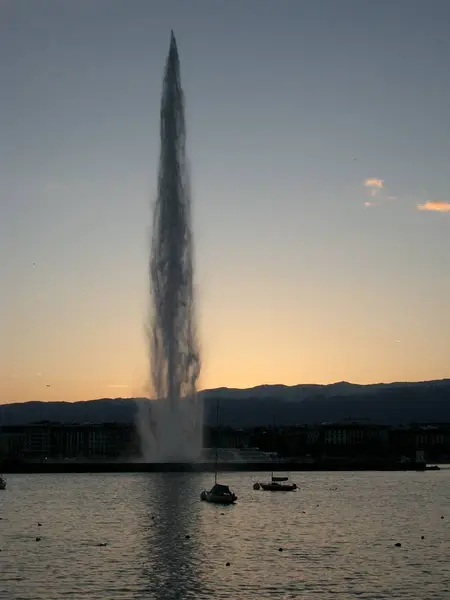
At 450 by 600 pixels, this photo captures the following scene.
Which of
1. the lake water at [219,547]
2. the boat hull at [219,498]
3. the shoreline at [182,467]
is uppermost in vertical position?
the shoreline at [182,467]

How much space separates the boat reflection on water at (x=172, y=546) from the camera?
38969 mm

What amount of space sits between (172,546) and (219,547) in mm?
2486

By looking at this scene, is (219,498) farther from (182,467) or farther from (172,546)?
(182,467)

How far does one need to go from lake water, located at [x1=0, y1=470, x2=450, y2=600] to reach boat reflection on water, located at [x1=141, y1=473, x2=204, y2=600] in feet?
0.25

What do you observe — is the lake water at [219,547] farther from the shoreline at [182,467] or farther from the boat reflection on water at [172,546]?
the shoreline at [182,467]

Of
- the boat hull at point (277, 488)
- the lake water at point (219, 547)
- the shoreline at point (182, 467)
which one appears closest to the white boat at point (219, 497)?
the lake water at point (219, 547)

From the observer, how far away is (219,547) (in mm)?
51125

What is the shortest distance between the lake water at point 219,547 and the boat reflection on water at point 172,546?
76mm

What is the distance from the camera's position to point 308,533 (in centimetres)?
5838

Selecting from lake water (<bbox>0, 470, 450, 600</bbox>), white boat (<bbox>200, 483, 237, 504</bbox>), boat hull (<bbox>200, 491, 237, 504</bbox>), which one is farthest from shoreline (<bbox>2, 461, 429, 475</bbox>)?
boat hull (<bbox>200, 491, 237, 504</bbox>)

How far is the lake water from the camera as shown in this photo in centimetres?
3872

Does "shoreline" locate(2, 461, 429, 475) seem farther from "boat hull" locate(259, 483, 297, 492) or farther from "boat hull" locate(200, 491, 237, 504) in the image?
"boat hull" locate(200, 491, 237, 504)

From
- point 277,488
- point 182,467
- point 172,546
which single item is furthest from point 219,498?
point 182,467

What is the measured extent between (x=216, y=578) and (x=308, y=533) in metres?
18.1
